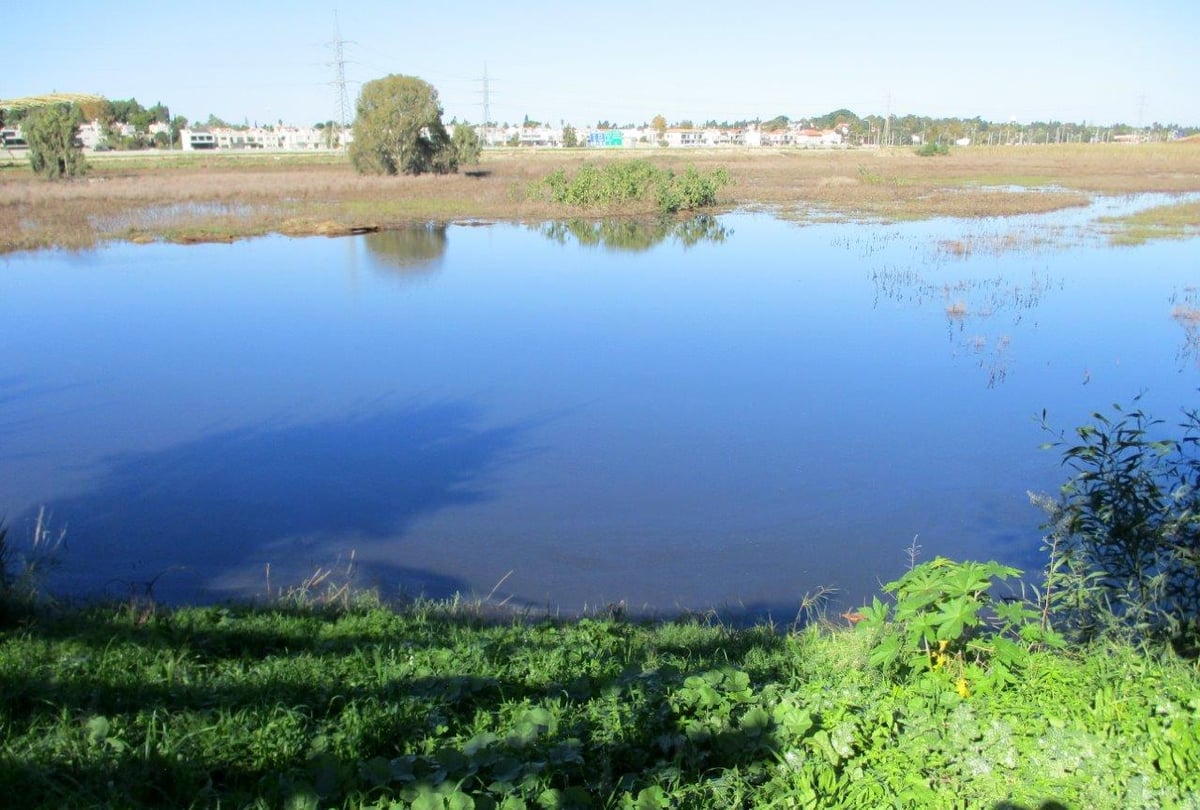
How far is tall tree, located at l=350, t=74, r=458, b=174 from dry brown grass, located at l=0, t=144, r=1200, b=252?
136 cm

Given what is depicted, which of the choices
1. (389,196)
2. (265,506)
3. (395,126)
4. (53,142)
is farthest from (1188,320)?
(53,142)

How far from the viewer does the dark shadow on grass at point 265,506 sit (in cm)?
512

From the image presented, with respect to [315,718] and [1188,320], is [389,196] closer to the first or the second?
[1188,320]

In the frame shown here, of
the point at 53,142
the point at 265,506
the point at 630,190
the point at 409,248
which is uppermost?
the point at 53,142

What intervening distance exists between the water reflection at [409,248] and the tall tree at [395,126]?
13.6 metres

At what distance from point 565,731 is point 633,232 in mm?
18448

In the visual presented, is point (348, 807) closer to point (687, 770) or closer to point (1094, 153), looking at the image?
point (687, 770)

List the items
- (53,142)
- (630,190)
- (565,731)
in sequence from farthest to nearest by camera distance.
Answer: (53,142), (630,190), (565,731)

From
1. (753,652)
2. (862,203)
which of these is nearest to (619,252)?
(862,203)

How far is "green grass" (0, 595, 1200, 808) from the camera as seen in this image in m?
2.11

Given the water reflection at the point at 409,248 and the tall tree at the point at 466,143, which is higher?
the tall tree at the point at 466,143

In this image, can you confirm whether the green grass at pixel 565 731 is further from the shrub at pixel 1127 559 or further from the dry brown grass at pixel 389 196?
the dry brown grass at pixel 389 196

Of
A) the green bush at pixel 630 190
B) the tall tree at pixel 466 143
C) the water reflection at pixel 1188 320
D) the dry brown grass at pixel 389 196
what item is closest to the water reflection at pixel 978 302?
the water reflection at pixel 1188 320

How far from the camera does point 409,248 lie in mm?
17797
